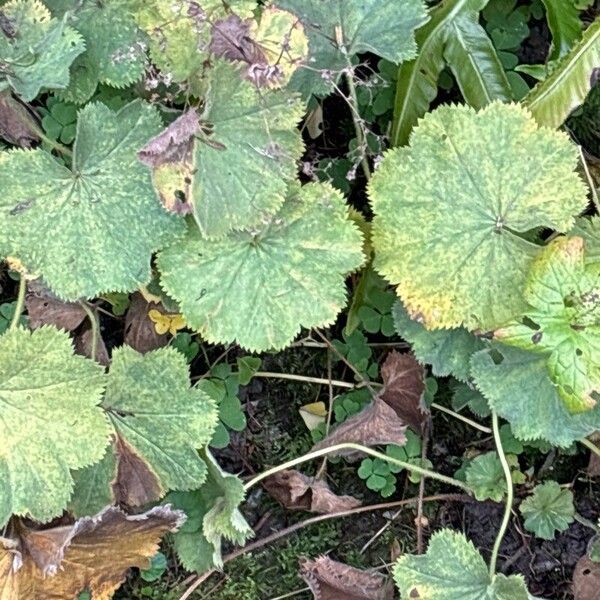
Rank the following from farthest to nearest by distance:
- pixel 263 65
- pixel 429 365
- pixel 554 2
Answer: pixel 429 365 < pixel 554 2 < pixel 263 65

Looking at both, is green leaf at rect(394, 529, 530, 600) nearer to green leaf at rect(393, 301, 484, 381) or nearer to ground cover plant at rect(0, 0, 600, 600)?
ground cover plant at rect(0, 0, 600, 600)

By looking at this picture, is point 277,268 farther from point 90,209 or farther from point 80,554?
point 80,554

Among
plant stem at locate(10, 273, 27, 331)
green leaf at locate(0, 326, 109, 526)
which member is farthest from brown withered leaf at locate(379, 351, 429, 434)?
plant stem at locate(10, 273, 27, 331)

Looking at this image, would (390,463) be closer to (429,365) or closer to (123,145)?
(429,365)

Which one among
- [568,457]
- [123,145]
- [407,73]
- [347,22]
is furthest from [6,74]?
[568,457]

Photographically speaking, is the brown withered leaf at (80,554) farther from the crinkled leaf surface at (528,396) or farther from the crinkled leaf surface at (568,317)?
the crinkled leaf surface at (568,317)

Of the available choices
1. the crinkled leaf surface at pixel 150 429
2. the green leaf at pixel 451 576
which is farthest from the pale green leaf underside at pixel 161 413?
the green leaf at pixel 451 576

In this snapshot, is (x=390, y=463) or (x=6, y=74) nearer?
(x=6, y=74)

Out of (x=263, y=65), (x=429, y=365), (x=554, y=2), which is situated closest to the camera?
(x=263, y=65)
